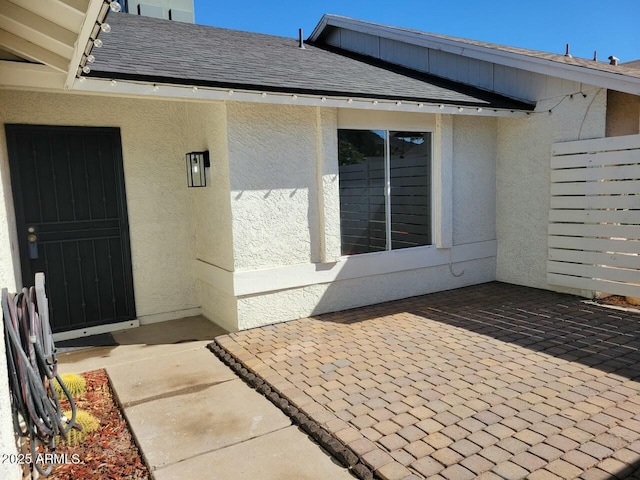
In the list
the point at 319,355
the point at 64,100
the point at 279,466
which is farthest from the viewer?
the point at 64,100

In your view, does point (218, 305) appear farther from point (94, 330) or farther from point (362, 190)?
point (362, 190)

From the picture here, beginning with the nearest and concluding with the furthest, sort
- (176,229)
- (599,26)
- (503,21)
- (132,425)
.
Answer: (132,425), (176,229), (599,26), (503,21)

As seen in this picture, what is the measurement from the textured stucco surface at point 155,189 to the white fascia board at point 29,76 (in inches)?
42.0

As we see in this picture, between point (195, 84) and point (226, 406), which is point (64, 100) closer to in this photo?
point (195, 84)

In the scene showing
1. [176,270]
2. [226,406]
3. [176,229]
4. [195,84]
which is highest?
[195,84]

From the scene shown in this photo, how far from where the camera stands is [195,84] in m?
5.46

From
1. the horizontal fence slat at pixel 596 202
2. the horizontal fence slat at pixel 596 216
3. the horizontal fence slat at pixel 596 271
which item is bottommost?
the horizontal fence slat at pixel 596 271

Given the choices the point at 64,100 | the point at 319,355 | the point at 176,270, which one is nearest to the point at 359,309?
the point at 319,355

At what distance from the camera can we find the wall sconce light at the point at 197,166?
21.7 feet

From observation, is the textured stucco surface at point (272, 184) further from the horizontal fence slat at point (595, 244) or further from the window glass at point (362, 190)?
the horizontal fence slat at point (595, 244)

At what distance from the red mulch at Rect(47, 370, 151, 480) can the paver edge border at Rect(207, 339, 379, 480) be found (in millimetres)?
1300

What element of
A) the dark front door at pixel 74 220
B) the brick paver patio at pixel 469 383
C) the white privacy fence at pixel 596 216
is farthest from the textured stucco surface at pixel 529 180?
the dark front door at pixel 74 220

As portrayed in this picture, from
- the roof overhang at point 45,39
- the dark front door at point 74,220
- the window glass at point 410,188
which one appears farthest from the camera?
the window glass at point 410,188

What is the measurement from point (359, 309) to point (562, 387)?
139 inches
